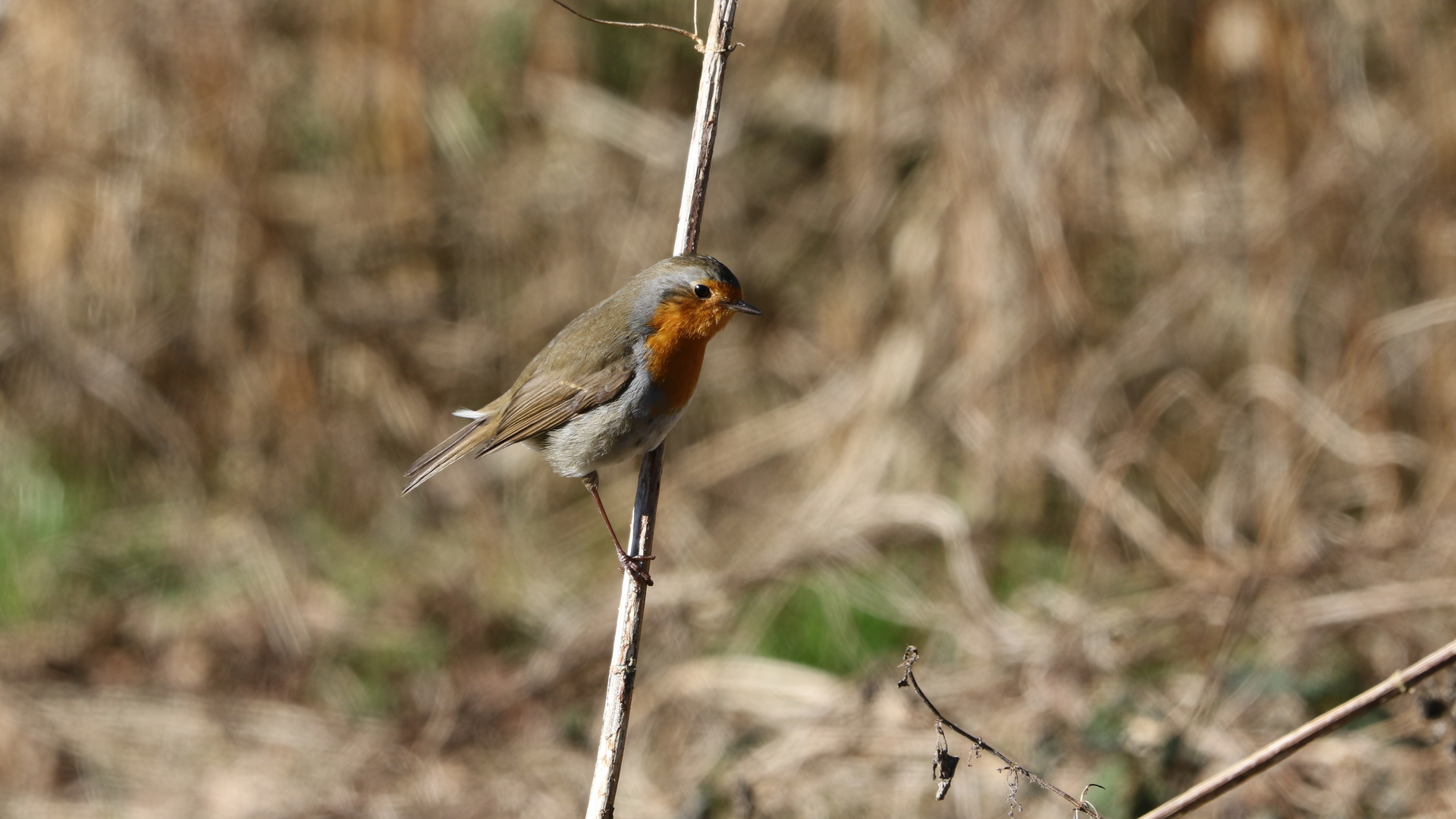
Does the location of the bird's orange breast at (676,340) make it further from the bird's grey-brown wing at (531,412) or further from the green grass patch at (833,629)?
the green grass patch at (833,629)

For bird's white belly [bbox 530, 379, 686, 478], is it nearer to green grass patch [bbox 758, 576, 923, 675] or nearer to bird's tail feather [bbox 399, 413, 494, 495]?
bird's tail feather [bbox 399, 413, 494, 495]

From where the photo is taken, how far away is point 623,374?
3.63 m

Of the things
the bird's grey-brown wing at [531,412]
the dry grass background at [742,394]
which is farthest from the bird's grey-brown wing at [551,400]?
the dry grass background at [742,394]

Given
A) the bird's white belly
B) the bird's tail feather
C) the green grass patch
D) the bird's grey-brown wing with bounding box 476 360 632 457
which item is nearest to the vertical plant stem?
the bird's white belly

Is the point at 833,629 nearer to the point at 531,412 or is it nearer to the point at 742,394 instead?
the point at 742,394

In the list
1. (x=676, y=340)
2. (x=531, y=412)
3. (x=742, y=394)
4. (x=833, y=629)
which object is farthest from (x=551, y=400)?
(x=742, y=394)

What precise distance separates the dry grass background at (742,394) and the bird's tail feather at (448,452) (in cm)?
126

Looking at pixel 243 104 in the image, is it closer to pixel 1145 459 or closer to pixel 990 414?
pixel 990 414

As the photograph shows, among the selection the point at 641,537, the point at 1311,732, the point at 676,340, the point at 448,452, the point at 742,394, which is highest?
the point at 742,394

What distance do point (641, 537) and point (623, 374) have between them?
0.61 m

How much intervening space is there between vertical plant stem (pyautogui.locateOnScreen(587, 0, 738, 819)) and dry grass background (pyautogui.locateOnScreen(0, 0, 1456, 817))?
4.00 ft

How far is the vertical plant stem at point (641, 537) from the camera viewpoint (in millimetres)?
2807

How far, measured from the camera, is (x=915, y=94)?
6.15 meters

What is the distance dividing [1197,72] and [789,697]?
3.31 metres
